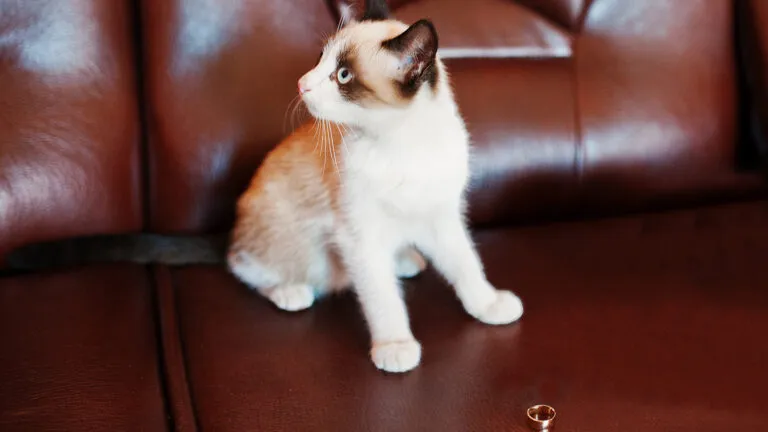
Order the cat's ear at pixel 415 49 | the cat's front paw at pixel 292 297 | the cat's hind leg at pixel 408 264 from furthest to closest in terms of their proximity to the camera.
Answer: the cat's hind leg at pixel 408 264, the cat's front paw at pixel 292 297, the cat's ear at pixel 415 49

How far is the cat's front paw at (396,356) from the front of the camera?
3.34 ft

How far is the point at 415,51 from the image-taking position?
102 centimetres

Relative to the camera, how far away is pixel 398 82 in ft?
3.45

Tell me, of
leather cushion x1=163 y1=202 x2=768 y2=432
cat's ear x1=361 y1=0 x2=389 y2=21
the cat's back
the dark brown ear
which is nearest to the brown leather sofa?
leather cushion x1=163 y1=202 x2=768 y2=432

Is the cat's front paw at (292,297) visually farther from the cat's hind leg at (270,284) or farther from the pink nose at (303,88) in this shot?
the pink nose at (303,88)

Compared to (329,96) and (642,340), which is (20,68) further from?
(642,340)

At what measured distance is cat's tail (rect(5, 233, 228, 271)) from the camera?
4.11 ft

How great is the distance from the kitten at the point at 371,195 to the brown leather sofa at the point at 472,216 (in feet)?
0.14

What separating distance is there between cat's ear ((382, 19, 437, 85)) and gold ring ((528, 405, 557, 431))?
45cm

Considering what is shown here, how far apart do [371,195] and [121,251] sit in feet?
1.50

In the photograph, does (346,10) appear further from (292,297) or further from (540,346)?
(540,346)

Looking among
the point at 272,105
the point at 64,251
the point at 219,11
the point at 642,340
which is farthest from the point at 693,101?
the point at 64,251

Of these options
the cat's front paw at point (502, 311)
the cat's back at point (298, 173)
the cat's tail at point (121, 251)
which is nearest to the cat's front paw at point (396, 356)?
the cat's front paw at point (502, 311)

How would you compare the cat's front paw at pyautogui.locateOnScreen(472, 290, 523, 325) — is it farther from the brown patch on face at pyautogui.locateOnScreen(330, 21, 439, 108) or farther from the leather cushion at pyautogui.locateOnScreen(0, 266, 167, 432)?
the leather cushion at pyautogui.locateOnScreen(0, 266, 167, 432)
